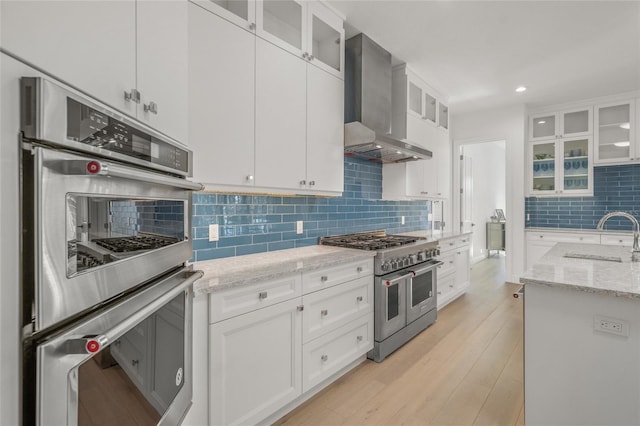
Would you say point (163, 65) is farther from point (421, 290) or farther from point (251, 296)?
point (421, 290)

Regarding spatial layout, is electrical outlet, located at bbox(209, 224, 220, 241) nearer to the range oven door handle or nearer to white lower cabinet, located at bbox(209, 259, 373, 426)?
white lower cabinet, located at bbox(209, 259, 373, 426)

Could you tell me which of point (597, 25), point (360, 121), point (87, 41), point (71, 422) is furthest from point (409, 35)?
point (71, 422)

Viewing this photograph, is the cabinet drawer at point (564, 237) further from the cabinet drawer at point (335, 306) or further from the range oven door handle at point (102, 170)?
the range oven door handle at point (102, 170)

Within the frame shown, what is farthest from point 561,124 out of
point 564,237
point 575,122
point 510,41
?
point 510,41

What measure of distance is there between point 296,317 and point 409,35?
2659 mm

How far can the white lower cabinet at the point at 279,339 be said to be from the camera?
1.54 m

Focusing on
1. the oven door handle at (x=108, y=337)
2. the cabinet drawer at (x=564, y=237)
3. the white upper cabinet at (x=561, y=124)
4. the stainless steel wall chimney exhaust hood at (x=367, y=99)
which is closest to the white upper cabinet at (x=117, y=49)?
the oven door handle at (x=108, y=337)

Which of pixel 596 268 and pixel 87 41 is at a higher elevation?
pixel 87 41

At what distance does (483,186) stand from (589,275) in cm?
634

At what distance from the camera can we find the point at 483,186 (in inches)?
292

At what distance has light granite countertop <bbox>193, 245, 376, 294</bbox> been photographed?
1.54 metres

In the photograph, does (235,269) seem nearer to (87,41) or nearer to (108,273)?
(108,273)

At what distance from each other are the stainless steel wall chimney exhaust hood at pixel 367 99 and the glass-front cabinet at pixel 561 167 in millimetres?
3160

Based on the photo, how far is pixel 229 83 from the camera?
5.92ft
